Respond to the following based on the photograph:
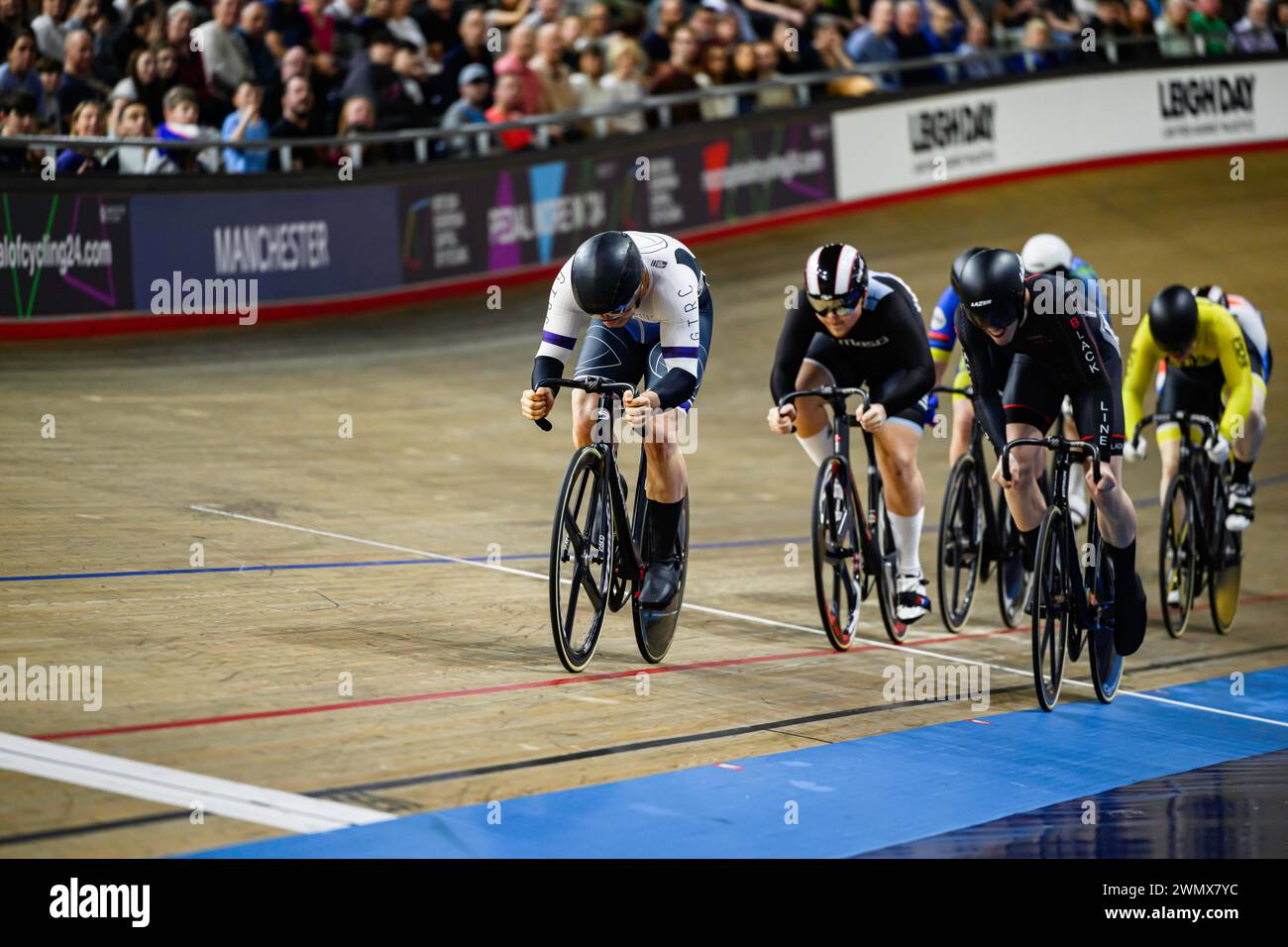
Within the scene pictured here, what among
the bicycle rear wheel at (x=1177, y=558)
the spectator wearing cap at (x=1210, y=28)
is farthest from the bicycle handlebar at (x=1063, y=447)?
the spectator wearing cap at (x=1210, y=28)

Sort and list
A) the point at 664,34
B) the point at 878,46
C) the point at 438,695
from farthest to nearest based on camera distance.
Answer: the point at 878,46 → the point at 664,34 → the point at 438,695

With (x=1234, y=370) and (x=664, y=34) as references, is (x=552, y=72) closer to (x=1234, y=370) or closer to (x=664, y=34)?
(x=664, y=34)

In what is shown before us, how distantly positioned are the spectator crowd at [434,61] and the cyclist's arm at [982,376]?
20.7ft

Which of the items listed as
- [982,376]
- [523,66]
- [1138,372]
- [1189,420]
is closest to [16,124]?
[523,66]

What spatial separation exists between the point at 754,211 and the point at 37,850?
39.7 ft

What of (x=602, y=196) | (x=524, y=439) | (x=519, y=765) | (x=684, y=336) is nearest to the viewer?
(x=519, y=765)

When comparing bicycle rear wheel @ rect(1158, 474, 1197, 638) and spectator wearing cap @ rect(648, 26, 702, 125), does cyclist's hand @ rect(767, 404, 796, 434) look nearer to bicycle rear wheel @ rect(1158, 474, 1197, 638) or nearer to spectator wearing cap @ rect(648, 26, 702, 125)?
bicycle rear wheel @ rect(1158, 474, 1197, 638)

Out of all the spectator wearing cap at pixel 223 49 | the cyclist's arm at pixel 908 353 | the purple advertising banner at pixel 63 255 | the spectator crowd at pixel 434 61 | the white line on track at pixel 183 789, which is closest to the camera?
the white line on track at pixel 183 789

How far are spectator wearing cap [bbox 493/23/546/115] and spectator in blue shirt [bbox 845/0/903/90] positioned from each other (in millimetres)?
4183

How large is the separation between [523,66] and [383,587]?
7466 mm

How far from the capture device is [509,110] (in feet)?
41.1

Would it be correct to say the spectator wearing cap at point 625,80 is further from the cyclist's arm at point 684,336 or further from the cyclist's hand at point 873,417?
the cyclist's arm at point 684,336

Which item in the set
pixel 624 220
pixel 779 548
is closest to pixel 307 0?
pixel 624 220

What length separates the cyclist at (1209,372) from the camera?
6.86 metres
